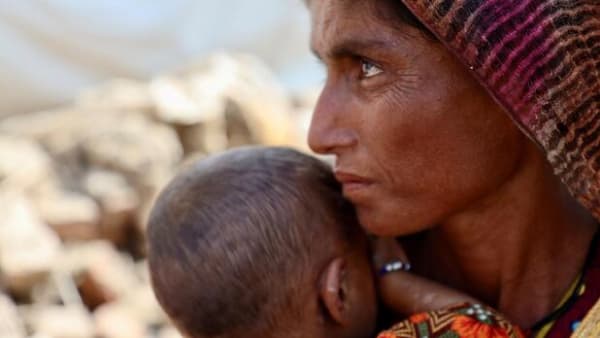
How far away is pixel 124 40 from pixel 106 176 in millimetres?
1474

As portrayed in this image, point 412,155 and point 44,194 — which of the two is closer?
point 412,155

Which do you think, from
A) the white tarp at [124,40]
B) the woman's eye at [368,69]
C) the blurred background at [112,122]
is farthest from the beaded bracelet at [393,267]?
the white tarp at [124,40]

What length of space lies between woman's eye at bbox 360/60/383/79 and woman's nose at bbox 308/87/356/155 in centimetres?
7

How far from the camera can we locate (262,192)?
210 centimetres

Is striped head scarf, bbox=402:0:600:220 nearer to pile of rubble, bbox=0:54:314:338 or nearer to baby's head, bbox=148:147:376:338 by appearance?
baby's head, bbox=148:147:376:338

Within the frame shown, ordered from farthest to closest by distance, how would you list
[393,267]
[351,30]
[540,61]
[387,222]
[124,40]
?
[124,40], [393,267], [387,222], [351,30], [540,61]

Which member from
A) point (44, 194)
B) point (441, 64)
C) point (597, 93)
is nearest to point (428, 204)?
point (441, 64)

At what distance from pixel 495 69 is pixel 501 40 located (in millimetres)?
47

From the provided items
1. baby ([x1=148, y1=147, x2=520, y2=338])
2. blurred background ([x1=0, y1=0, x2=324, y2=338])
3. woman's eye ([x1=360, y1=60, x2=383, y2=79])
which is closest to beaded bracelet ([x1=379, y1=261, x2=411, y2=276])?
baby ([x1=148, y1=147, x2=520, y2=338])

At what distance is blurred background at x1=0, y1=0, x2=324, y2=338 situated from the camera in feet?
13.9

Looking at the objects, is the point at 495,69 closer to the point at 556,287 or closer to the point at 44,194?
the point at 556,287

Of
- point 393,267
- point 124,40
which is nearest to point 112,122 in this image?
point 124,40

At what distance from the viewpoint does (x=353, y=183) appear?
2.02m

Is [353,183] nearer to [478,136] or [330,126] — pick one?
[330,126]
